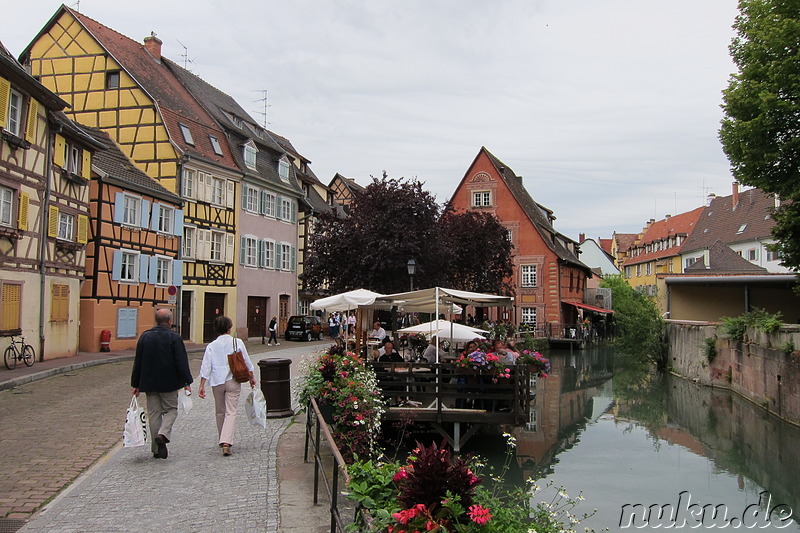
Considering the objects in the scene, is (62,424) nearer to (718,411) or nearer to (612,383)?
(718,411)

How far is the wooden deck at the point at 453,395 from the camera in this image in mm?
12945

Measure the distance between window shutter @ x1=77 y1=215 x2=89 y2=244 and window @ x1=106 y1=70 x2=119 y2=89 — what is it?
10.7 meters

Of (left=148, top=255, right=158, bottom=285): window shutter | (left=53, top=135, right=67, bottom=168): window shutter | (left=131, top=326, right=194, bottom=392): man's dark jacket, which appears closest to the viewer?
(left=131, top=326, right=194, bottom=392): man's dark jacket

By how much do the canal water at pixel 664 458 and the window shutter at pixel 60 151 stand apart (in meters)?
16.4

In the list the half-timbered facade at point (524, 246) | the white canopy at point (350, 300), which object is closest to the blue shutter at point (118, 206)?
the white canopy at point (350, 300)

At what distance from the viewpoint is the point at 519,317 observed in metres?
56.7

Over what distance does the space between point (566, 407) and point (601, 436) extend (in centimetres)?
513

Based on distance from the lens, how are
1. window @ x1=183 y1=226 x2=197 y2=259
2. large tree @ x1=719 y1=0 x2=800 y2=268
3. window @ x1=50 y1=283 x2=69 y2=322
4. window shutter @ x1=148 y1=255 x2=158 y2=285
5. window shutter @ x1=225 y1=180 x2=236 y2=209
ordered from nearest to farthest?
large tree @ x1=719 y1=0 x2=800 y2=268, window @ x1=50 y1=283 x2=69 y2=322, window shutter @ x1=148 y1=255 x2=158 y2=285, window @ x1=183 y1=226 x2=197 y2=259, window shutter @ x1=225 y1=180 x2=236 y2=209

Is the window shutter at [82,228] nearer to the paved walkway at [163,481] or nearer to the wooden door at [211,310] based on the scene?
the wooden door at [211,310]

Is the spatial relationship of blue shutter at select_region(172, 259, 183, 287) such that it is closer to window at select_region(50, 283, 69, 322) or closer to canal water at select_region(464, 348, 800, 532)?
window at select_region(50, 283, 69, 322)

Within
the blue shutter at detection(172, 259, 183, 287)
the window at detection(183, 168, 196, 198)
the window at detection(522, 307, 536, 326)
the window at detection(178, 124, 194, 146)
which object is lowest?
the window at detection(522, 307, 536, 326)

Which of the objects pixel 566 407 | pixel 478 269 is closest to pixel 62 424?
pixel 566 407

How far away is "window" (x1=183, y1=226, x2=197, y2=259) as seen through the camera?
114 ft

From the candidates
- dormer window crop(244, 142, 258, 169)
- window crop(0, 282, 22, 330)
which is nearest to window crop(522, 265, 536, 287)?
dormer window crop(244, 142, 258, 169)
